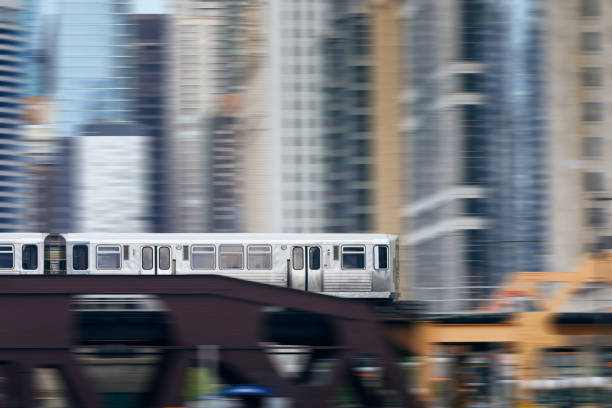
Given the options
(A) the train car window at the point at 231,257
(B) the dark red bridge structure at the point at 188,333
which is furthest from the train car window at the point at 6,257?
(A) the train car window at the point at 231,257

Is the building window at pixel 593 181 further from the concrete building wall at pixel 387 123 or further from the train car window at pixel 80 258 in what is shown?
the train car window at pixel 80 258

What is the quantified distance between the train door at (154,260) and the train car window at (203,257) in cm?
91

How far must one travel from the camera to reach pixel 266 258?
44.7 meters

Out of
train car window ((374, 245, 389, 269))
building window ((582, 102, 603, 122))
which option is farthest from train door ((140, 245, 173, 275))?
building window ((582, 102, 603, 122))

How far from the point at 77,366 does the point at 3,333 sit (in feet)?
8.29

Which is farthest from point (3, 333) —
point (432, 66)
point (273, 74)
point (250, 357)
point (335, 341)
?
point (273, 74)

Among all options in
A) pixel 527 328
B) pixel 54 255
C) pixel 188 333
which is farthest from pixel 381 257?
pixel 54 255

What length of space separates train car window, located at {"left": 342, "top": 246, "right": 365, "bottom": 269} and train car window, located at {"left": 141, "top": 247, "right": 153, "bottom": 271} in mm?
6941

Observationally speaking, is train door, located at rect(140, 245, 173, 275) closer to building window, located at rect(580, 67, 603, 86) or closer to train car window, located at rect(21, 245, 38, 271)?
train car window, located at rect(21, 245, 38, 271)

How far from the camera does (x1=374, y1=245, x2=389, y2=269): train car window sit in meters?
44.7

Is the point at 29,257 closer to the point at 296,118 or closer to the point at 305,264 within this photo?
the point at 305,264

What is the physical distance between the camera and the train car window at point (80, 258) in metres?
43.8

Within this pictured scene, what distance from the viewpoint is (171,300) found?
127 feet

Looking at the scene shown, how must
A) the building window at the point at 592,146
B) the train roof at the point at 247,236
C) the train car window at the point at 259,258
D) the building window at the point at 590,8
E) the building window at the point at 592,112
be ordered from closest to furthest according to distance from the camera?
the train roof at the point at 247,236 < the train car window at the point at 259,258 < the building window at the point at 592,146 < the building window at the point at 592,112 < the building window at the point at 590,8
